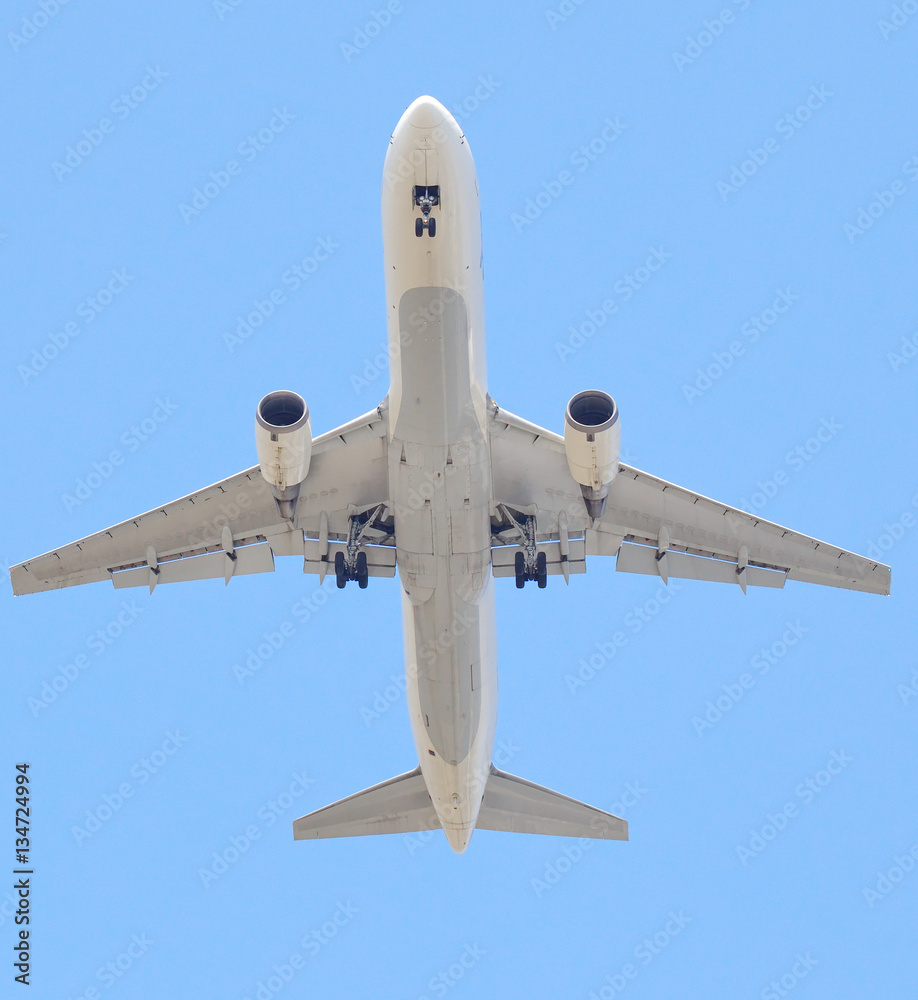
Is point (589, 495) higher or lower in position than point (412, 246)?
lower

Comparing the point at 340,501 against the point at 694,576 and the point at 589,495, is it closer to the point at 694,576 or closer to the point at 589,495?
the point at 589,495

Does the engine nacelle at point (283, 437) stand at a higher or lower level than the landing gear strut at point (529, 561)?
higher

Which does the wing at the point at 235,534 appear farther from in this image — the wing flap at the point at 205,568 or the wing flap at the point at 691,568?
the wing flap at the point at 691,568

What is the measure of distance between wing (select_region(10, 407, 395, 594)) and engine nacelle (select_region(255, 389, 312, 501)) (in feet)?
5.77

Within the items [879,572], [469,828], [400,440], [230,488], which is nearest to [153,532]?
[230,488]

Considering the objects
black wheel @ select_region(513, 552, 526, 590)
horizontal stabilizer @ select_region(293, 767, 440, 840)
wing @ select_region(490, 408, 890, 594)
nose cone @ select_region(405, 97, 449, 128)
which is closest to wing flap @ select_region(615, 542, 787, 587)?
wing @ select_region(490, 408, 890, 594)

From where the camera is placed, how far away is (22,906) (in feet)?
91.8

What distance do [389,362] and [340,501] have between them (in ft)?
11.8

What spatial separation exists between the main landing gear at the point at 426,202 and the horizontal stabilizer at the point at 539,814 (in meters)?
12.1

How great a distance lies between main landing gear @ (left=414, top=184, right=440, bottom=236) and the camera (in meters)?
23.4

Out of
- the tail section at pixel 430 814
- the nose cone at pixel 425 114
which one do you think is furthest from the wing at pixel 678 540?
the nose cone at pixel 425 114

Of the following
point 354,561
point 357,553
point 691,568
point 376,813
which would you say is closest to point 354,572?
point 354,561

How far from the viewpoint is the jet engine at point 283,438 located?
25.0 metres

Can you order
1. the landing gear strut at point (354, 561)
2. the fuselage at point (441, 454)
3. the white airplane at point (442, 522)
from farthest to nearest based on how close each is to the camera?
the landing gear strut at point (354, 561) → the white airplane at point (442, 522) → the fuselage at point (441, 454)
